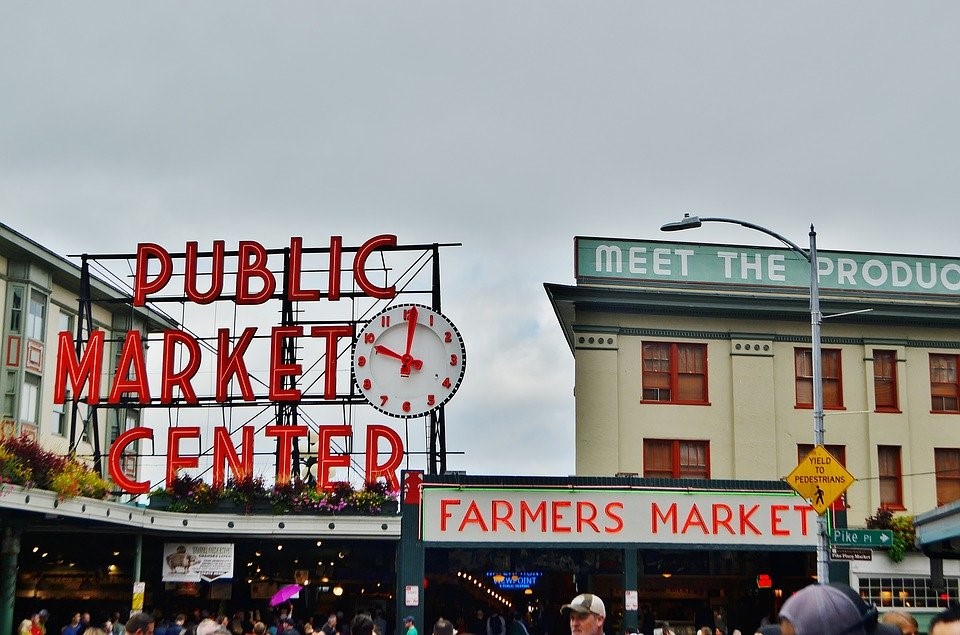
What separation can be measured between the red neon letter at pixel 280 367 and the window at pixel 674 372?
1128cm

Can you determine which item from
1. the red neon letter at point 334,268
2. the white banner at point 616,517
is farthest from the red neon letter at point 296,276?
the white banner at point 616,517

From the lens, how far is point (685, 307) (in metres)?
39.6

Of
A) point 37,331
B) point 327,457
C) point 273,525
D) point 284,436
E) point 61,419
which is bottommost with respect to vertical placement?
point 273,525

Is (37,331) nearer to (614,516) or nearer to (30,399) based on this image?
(30,399)

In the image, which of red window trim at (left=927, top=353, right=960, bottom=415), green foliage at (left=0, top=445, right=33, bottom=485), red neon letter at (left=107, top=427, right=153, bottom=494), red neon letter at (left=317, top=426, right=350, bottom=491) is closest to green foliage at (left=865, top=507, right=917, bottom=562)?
red window trim at (left=927, top=353, right=960, bottom=415)

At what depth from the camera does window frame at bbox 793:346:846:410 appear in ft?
132

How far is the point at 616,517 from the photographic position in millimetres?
34500

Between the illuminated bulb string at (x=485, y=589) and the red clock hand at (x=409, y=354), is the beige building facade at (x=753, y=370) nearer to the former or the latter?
the red clock hand at (x=409, y=354)

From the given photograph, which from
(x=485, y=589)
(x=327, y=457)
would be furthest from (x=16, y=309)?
(x=485, y=589)

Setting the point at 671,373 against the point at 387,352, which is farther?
the point at 387,352

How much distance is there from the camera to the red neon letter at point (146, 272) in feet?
143

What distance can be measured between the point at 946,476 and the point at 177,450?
24040mm

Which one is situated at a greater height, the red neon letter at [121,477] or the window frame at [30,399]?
the window frame at [30,399]

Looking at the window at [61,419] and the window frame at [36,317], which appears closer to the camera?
the window frame at [36,317]
